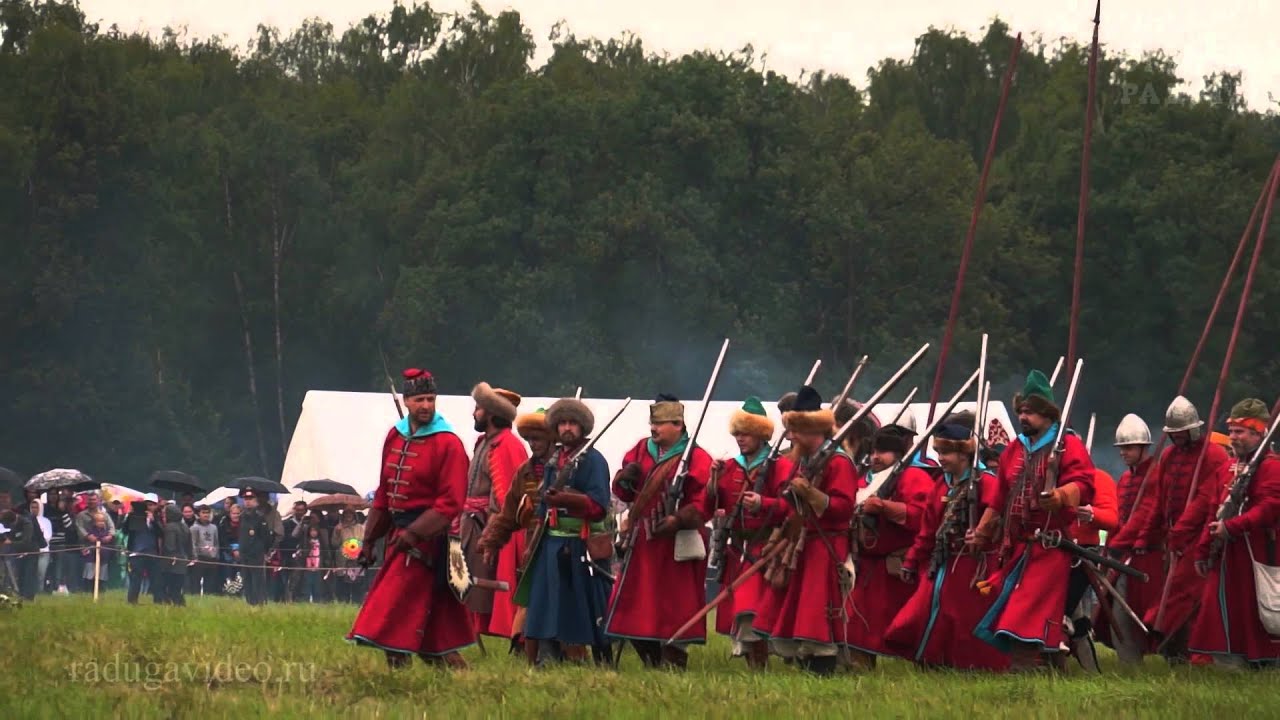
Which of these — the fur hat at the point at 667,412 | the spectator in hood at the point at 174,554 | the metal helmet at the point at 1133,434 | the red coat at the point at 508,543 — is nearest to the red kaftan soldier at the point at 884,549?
the fur hat at the point at 667,412

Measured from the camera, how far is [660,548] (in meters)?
13.8

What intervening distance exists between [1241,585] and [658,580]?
12.0ft

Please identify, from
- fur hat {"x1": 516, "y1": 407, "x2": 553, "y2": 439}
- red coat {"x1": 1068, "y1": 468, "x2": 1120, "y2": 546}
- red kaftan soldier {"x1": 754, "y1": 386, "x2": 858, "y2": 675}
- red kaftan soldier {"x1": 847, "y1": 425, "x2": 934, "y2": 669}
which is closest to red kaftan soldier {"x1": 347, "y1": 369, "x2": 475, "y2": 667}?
fur hat {"x1": 516, "y1": 407, "x2": 553, "y2": 439}

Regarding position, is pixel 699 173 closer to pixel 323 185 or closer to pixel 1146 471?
pixel 323 185

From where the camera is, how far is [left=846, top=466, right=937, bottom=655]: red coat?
549 inches

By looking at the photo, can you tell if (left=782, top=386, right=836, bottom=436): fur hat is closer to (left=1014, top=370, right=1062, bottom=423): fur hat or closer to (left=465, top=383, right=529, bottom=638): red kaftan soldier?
(left=1014, top=370, right=1062, bottom=423): fur hat

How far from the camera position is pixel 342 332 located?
5878 cm

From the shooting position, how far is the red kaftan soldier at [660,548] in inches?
535

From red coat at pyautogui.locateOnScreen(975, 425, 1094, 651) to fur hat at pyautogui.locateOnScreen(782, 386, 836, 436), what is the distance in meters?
1.04

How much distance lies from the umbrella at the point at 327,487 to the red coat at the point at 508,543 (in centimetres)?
1328

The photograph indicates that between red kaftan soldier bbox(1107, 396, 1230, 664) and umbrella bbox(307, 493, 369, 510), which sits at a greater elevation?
red kaftan soldier bbox(1107, 396, 1230, 664)

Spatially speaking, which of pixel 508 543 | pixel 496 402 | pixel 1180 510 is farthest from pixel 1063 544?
pixel 508 543

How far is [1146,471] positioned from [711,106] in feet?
133

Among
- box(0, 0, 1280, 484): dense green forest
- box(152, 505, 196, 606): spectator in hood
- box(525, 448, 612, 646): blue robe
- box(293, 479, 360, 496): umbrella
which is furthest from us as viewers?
box(0, 0, 1280, 484): dense green forest
